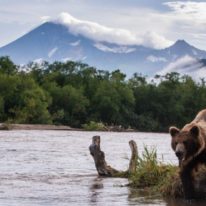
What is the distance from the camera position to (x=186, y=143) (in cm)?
1169

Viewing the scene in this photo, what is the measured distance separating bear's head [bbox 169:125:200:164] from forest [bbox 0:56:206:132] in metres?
83.8

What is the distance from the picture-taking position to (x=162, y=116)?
13100cm

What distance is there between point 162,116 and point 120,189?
115918 millimetres

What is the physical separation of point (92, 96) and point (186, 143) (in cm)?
11182

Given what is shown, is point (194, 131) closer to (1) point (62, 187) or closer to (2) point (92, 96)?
(1) point (62, 187)

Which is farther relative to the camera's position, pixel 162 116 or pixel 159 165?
pixel 162 116

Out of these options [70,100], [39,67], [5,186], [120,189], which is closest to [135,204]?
[120,189]

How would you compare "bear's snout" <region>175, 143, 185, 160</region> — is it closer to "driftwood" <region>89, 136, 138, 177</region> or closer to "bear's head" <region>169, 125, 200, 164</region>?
"bear's head" <region>169, 125, 200, 164</region>

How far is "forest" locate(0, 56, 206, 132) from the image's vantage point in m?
104

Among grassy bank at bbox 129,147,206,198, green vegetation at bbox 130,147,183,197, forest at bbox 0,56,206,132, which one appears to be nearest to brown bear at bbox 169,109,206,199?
grassy bank at bbox 129,147,206,198

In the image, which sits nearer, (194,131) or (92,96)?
(194,131)

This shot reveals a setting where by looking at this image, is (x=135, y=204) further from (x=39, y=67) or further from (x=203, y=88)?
(x=203, y=88)

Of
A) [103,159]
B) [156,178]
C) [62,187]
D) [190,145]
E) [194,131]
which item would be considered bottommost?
[62,187]

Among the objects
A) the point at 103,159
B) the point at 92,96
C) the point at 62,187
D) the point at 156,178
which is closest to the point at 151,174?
the point at 156,178
